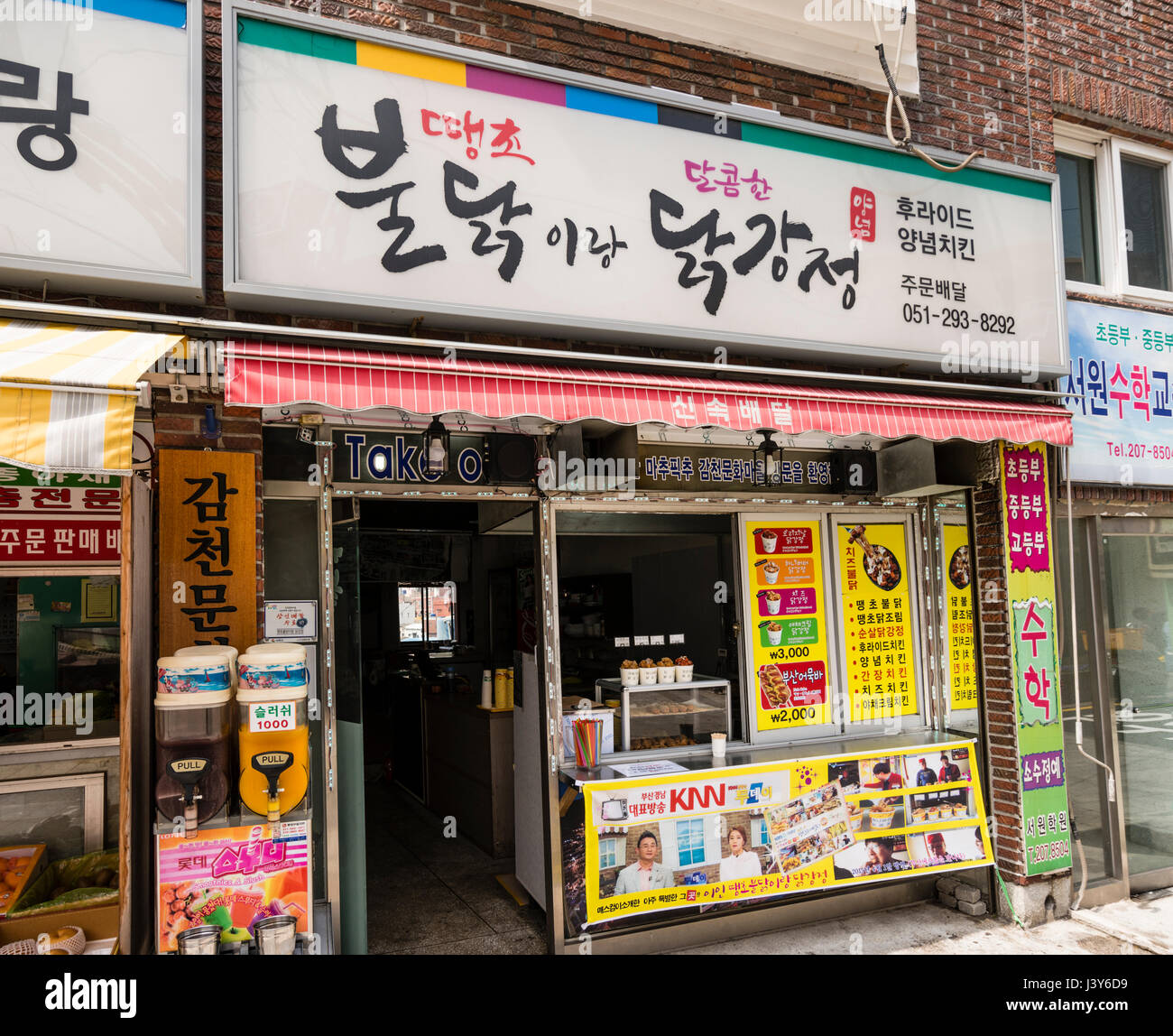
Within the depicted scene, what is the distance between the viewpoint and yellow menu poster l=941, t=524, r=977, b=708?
255 inches

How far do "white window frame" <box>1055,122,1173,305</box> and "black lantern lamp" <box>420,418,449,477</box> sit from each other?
5195mm

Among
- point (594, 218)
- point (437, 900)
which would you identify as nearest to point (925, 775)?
point (437, 900)

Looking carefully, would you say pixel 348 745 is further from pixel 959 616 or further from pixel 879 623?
pixel 959 616

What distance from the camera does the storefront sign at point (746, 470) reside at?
18.7 feet

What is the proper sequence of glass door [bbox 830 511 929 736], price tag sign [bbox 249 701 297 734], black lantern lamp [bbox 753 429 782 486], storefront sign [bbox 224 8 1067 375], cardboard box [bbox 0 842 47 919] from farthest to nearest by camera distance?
glass door [bbox 830 511 929 736], black lantern lamp [bbox 753 429 782 486], cardboard box [bbox 0 842 47 919], storefront sign [bbox 224 8 1067 375], price tag sign [bbox 249 701 297 734]

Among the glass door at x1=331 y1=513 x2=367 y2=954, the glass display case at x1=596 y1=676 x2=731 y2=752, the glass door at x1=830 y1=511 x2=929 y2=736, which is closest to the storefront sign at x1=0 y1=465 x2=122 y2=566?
the glass door at x1=331 y1=513 x2=367 y2=954

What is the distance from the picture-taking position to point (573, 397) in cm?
417

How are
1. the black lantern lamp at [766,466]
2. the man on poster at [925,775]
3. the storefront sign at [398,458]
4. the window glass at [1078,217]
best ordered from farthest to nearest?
1. the window glass at [1078,217]
2. the black lantern lamp at [766,466]
3. the man on poster at [925,775]
4. the storefront sign at [398,458]

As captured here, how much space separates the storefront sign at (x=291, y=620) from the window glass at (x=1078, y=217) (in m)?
6.28

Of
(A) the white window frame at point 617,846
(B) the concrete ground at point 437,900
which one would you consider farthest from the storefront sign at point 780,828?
(B) the concrete ground at point 437,900

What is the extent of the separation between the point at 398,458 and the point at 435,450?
13.4 inches

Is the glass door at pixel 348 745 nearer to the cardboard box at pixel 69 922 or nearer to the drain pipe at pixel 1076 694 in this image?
the cardboard box at pixel 69 922

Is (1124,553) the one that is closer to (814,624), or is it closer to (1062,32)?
(814,624)

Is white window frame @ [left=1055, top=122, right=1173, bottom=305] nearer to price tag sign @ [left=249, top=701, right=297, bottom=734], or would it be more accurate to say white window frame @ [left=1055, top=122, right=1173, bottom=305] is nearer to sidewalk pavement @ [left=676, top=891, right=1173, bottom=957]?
→ sidewalk pavement @ [left=676, top=891, right=1173, bottom=957]
